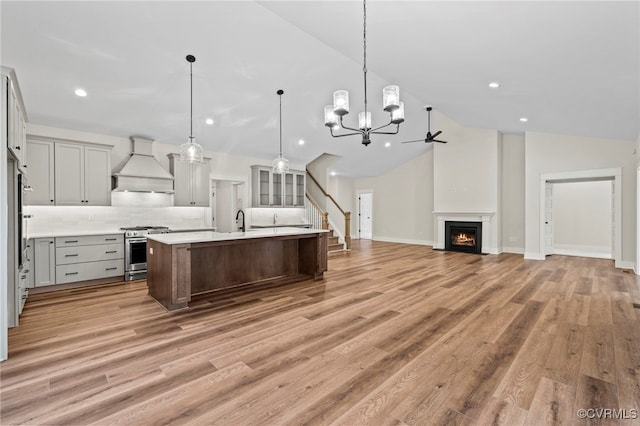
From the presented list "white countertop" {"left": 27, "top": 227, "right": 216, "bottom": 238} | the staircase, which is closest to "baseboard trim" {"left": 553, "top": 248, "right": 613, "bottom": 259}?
the staircase

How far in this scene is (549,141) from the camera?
291 inches

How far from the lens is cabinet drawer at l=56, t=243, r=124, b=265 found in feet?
15.5

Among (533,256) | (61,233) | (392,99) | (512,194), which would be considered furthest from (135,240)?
(512,194)

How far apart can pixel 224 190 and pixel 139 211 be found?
2318 mm

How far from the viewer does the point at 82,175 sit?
17.0 ft

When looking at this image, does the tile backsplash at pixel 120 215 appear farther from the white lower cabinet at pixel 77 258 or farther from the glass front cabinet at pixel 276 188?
the glass front cabinet at pixel 276 188

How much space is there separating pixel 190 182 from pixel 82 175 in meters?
1.82

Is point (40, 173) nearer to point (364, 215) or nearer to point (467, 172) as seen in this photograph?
→ point (467, 172)

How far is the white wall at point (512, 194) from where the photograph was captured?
329 inches

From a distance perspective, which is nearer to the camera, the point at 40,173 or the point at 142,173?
the point at 40,173

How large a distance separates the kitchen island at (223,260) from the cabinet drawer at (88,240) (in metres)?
1.17

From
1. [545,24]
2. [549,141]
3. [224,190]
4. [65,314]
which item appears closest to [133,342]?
[65,314]

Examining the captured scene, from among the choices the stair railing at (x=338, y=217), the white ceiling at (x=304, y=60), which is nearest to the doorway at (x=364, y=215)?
the stair railing at (x=338, y=217)

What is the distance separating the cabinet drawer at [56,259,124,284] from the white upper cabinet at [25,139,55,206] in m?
1.10
